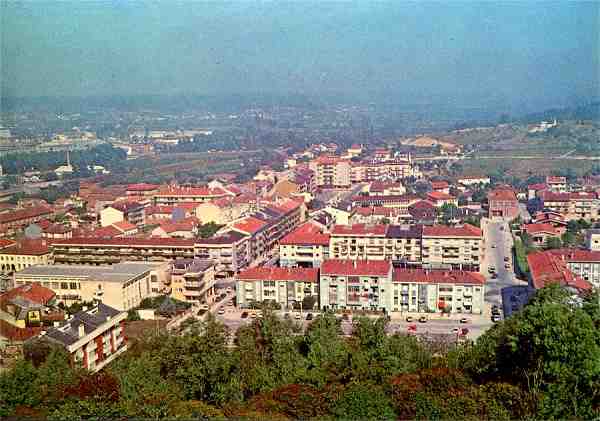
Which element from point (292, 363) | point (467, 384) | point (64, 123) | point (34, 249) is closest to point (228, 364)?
point (292, 363)

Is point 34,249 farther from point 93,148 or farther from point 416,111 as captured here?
point 416,111

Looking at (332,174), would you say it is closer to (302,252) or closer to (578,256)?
(302,252)

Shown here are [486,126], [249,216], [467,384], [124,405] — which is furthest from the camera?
[486,126]

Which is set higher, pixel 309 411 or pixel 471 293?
pixel 309 411

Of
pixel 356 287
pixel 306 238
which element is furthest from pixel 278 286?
pixel 306 238

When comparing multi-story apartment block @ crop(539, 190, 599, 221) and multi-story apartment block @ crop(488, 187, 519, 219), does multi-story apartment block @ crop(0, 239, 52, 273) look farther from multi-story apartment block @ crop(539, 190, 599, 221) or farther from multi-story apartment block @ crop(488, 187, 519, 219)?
multi-story apartment block @ crop(539, 190, 599, 221)

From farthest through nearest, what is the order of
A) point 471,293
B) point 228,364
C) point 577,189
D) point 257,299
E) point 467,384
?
1. point 577,189
2. point 257,299
3. point 471,293
4. point 228,364
5. point 467,384
